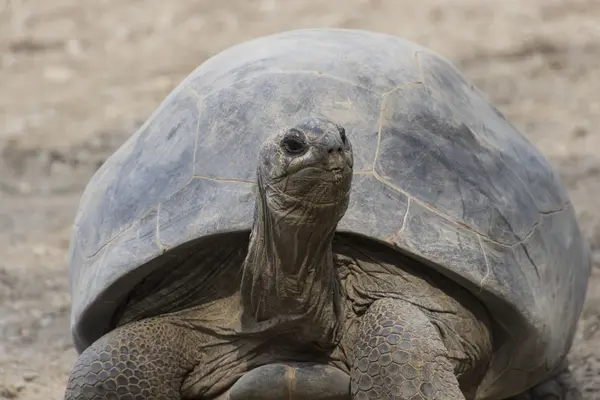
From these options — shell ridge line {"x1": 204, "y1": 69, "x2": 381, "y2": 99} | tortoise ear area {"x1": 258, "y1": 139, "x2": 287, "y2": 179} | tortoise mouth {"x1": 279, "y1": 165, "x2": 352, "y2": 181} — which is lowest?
tortoise mouth {"x1": 279, "y1": 165, "x2": 352, "y2": 181}

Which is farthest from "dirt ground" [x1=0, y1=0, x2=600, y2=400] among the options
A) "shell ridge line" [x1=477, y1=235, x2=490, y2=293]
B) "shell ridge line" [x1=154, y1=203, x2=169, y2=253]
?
"shell ridge line" [x1=154, y1=203, x2=169, y2=253]

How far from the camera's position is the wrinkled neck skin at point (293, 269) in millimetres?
2756

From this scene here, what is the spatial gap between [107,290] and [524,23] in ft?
23.0

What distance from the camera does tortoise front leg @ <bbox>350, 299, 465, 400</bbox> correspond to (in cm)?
286

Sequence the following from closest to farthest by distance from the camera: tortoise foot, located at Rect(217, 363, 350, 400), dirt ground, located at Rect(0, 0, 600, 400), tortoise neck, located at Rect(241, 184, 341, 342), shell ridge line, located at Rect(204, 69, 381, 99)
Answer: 1. tortoise neck, located at Rect(241, 184, 341, 342)
2. tortoise foot, located at Rect(217, 363, 350, 400)
3. shell ridge line, located at Rect(204, 69, 381, 99)
4. dirt ground, located at Rect(0, 0, 600, 400)

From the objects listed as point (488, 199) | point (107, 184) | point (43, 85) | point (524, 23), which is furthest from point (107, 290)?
point (524, 23)

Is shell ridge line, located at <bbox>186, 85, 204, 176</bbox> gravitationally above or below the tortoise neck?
above

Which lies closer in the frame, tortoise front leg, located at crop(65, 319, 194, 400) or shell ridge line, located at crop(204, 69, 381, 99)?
tortoise front leg, located at crop(65, 319, 194, 400)

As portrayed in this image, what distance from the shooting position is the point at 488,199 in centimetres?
336

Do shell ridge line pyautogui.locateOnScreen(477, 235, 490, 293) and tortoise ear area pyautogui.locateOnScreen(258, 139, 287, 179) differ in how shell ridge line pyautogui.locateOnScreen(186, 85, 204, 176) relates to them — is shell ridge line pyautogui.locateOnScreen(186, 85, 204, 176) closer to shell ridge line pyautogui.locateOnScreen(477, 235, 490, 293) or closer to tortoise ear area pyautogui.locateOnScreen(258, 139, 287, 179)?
tortoise ear area pyautogui.locateOnScreen(258, 139, 287, 179)

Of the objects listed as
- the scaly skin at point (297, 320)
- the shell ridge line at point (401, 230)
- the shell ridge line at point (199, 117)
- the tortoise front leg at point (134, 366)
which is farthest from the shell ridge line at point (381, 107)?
the tortoise front leg at point (134, 366)

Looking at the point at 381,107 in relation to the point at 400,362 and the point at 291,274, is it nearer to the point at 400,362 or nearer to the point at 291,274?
the point at 291,274

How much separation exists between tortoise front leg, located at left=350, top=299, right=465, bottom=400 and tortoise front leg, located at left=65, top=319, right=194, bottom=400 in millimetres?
463

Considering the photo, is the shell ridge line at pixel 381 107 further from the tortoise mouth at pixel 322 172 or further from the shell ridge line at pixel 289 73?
the tortoise mouth at pixel 322 172
